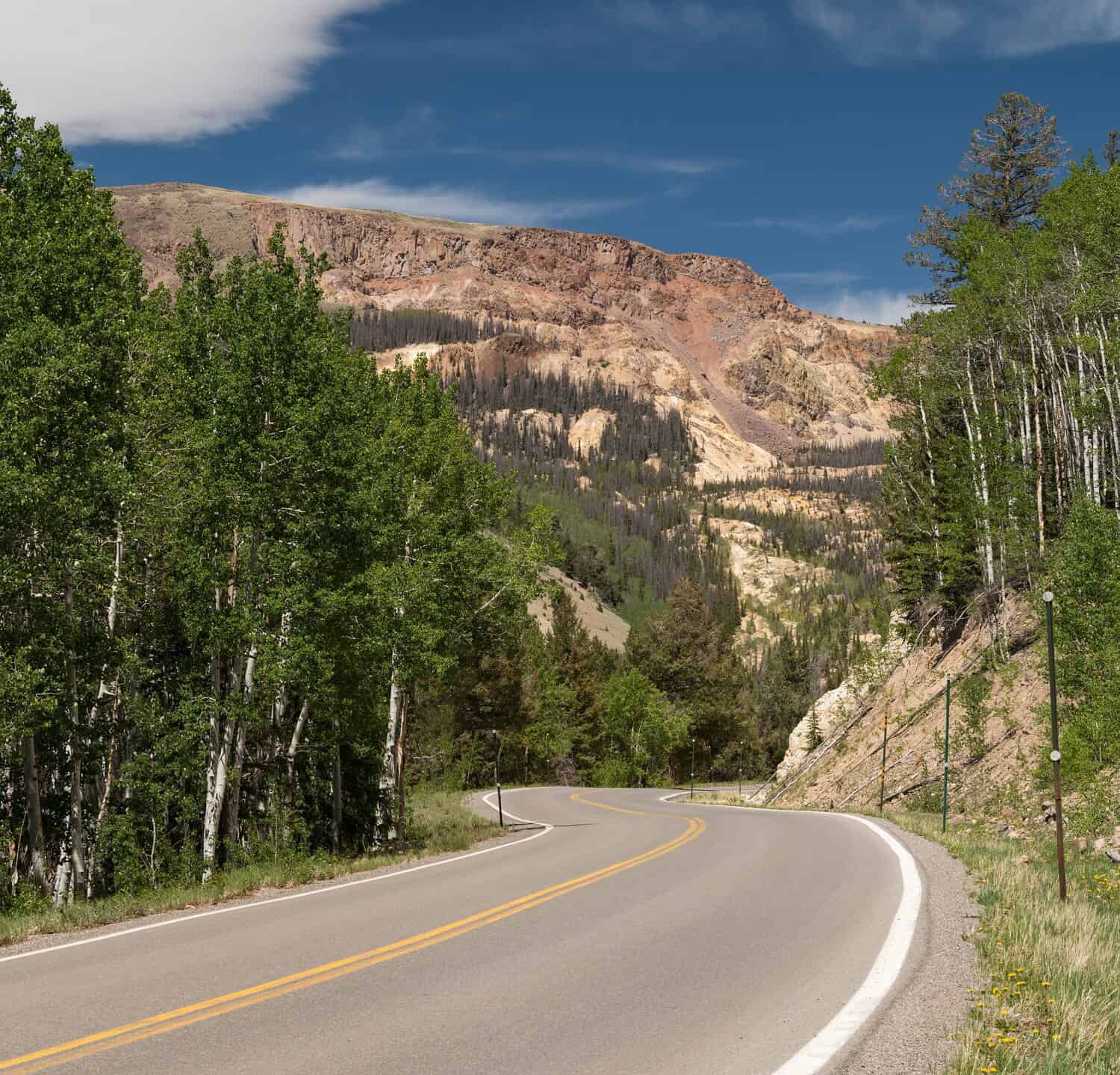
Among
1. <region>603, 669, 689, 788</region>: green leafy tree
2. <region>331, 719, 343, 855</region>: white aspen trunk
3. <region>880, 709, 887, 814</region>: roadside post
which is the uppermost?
<region>331, 719, 343, 855</region>: white aspen trunk

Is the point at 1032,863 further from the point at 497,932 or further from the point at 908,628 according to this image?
the point at 908,628

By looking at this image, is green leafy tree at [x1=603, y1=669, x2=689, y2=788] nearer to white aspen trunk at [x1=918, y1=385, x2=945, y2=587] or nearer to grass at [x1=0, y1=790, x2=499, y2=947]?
white aspen trunk at [x1=918, y1=385, x2=945, y2=587]

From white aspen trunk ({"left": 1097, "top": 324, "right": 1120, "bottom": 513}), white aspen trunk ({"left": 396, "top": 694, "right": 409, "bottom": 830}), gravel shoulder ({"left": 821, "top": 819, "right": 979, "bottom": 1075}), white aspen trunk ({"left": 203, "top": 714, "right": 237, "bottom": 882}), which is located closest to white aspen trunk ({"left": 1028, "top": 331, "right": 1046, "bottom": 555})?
white aspen trunk ({"left": 1097, "top": 324, "right": 1120, "bottom": 513})

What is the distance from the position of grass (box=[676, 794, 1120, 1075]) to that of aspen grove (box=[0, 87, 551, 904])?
10328mm

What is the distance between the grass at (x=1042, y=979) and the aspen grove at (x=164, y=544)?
10328 millimetres

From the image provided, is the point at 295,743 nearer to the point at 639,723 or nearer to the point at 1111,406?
the point at 1111,406

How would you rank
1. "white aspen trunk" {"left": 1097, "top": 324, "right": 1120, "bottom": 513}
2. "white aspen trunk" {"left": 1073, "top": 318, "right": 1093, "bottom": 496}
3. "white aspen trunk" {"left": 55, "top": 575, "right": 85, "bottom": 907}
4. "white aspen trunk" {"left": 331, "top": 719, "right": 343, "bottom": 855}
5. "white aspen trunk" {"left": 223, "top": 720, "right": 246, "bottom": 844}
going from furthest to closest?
"white aspen trunk" {"left": 1073, "top": 318, "right": 1093, "bottom": 496} < "white aspen trunk" {"left": 1097, "top": 324, "right": 1120, "bottom": 513} < "white aspen trunk" {"left": 331, "top": 719, "right": 343, "bottom": 855} < "white aspen trunk" {"left": 223, "top": 720, "right": 246, "bottom": 844} < "white aspen trunk" {"left": 55, "top": 575, "right": 85, "bottom": 907}

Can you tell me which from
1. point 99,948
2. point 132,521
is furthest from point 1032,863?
point 132,521

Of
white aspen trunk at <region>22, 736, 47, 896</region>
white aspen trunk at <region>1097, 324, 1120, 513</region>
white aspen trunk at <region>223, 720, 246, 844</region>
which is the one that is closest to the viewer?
white aspen trunk at <region>22, 736, 47, 896</region>

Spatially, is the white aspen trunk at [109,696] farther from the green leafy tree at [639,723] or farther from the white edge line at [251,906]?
the green leafy tree at [639,723]

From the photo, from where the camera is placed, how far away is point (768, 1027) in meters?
5.93

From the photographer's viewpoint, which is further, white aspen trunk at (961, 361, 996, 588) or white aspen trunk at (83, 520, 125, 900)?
white aspen trunk at (961, 361, 996, 588)

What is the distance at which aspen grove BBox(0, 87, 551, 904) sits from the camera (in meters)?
14.7

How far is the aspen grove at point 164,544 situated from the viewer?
1473cm
